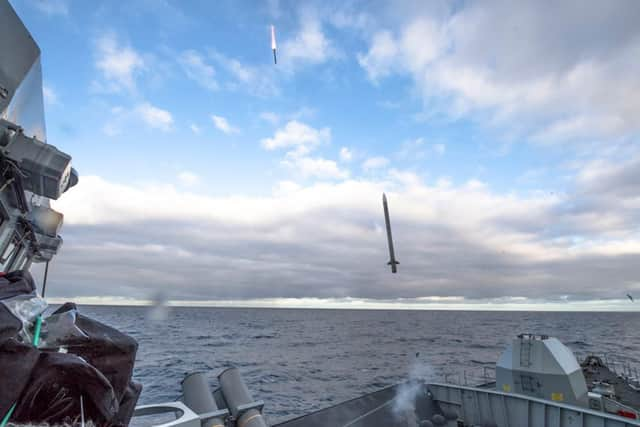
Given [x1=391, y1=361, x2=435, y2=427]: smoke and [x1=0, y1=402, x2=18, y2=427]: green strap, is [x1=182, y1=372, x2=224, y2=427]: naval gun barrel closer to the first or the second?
[x1=391, y1=361, x2=435, y2=427]: smoke

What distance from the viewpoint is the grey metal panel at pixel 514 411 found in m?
11.8

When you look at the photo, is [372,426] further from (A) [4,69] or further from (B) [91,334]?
A: (A) [4,69]

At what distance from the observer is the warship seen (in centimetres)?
264

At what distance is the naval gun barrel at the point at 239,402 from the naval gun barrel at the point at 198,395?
50 centimetres

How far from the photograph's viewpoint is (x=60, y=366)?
8.62 feet

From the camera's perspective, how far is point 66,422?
266 centimetres

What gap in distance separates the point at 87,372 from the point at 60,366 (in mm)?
203

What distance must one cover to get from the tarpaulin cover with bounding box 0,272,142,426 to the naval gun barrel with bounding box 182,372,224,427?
8.65 meters

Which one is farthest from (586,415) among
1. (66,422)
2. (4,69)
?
(4,69)

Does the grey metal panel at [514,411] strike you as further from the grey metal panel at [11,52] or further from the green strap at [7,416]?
the grey metal panel at [11,52]

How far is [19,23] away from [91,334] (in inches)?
305

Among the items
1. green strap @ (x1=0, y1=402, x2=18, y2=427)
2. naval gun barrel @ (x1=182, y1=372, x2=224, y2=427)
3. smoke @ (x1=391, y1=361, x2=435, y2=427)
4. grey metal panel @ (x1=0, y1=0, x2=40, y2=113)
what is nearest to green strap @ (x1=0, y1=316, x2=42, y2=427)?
green strap @ (x1=0, y1=402, x2=18, y2=427)

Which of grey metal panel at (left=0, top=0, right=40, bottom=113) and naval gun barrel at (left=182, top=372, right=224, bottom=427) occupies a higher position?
grey metal panel at (left=0, top=0, right=40, bottom=113)

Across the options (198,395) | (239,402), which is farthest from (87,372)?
(198,395)
